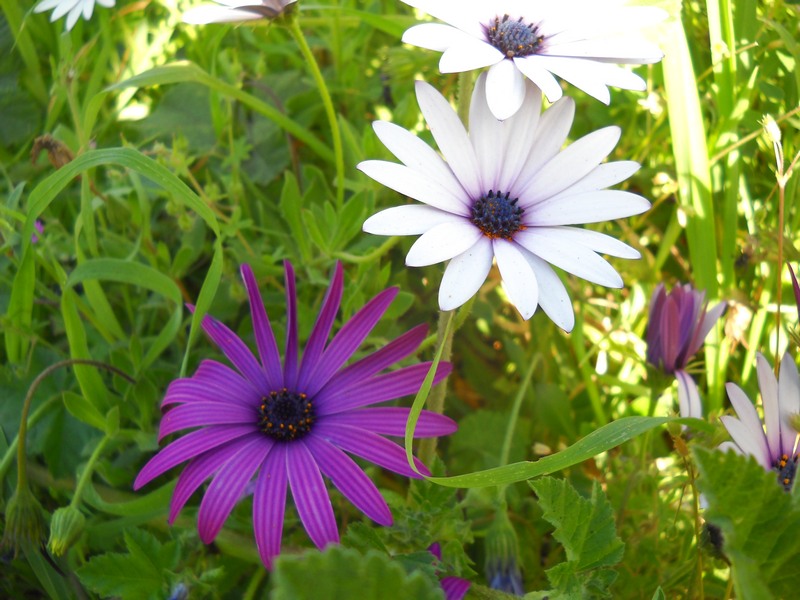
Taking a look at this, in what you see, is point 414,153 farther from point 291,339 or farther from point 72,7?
point 72,7

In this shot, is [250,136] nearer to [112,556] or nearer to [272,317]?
[272,317]

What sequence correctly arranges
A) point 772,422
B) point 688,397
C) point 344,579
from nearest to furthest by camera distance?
point 344,579, point 772,422, point 688,397

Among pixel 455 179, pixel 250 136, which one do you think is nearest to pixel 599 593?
pixel 455 179

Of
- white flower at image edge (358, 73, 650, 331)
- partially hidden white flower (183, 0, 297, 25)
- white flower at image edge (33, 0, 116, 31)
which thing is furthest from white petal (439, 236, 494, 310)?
white flower at image edge (33, 0, 116, 31)

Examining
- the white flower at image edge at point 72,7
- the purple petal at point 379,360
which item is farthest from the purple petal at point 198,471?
the white flower at image edge at point 72,7

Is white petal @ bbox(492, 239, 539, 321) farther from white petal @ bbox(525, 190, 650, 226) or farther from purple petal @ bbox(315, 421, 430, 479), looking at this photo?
purple petal @ bbox(315, 421, 430, 479)

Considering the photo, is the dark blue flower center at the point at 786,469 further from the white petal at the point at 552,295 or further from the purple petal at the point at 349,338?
the purple petal at the point at 349,338

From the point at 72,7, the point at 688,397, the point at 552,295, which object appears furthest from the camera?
the point at 72,7

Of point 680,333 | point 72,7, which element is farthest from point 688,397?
point 72,7
